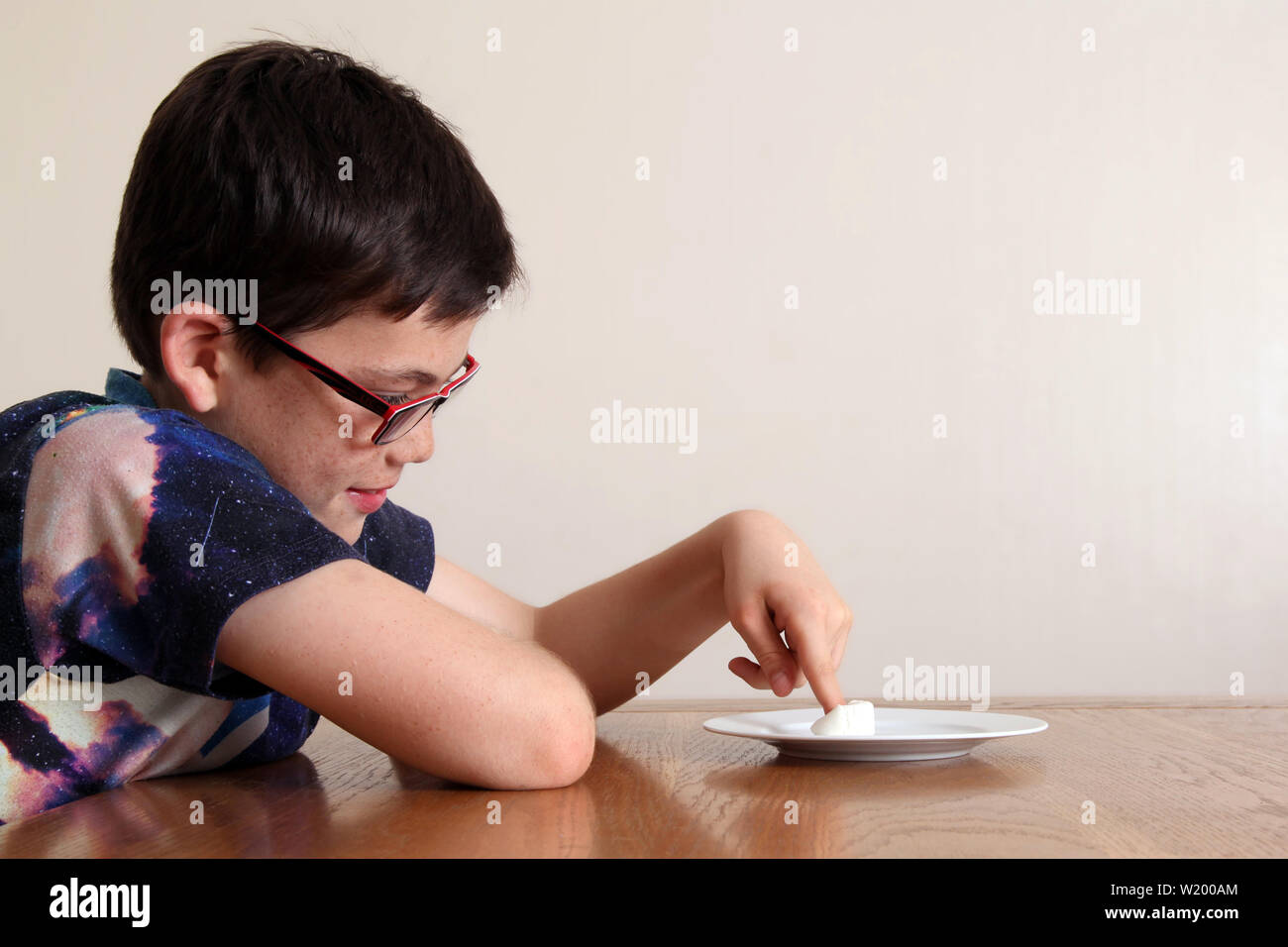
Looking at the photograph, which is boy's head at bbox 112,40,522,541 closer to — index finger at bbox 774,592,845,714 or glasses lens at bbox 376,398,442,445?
glasses lens at bbox 376,398,442,445

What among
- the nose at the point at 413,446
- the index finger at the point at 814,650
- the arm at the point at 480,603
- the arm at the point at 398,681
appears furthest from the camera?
the arm at the point at 480,603

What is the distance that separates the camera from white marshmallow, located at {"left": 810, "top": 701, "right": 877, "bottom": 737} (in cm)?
77

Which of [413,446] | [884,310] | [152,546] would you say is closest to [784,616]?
[413,446]

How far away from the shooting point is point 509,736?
692 millimetres

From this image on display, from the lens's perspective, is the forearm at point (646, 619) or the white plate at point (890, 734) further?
the forearm at point (646, 619)

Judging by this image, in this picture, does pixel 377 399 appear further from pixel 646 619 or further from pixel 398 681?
pixel 646 619

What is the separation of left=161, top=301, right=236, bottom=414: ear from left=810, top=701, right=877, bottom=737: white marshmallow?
1.64ft

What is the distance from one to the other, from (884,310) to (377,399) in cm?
201

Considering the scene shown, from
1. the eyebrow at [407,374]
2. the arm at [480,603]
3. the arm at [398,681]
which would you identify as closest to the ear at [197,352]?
the eyebrow at [407,374]

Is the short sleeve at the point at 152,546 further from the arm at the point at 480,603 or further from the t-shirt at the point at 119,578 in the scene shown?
the arm at the point at 480,603

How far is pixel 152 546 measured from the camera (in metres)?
0.70

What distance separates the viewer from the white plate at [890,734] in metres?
0.74

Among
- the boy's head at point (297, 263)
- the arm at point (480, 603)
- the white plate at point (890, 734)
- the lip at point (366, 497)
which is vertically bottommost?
the white plate at point (890, 734)

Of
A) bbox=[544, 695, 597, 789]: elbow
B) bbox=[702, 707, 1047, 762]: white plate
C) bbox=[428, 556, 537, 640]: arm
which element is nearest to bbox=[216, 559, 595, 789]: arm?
bbox=[544, 695, 597, 789]: elbow
